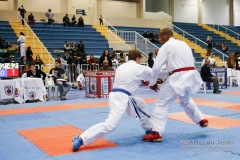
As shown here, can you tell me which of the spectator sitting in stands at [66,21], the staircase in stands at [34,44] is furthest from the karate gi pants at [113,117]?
the spectator sitting in stands at [66,21]

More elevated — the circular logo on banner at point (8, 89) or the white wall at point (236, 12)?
the white wall at point (236, 12)

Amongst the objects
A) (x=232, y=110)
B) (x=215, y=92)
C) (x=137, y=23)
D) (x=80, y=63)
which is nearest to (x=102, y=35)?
(x=137, y=23)

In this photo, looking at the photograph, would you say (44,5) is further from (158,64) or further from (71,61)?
(158,64)

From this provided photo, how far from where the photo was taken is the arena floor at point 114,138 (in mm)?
4113

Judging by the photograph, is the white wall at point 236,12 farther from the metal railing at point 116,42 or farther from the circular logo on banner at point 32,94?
the circular logo on banner at point 32,94

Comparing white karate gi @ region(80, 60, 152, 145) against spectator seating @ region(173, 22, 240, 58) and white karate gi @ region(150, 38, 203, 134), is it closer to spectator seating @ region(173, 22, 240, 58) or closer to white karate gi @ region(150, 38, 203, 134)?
white karate gi @ region(150, 38, 203, 134)

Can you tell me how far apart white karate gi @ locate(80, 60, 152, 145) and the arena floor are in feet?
0.81

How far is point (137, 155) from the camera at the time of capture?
4.11 m

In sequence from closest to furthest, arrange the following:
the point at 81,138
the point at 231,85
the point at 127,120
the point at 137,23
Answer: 1. the point at 81,138
2. the point at 127,120
3. the point at 231,85
4. the point at 137,23

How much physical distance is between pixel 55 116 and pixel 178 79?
3501 millimetres

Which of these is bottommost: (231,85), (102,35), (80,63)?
(231,85)

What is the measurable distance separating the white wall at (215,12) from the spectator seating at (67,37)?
1364 centimetres

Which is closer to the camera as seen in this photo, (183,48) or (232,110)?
(183,48)

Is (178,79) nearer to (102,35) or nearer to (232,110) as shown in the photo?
(232,110)
